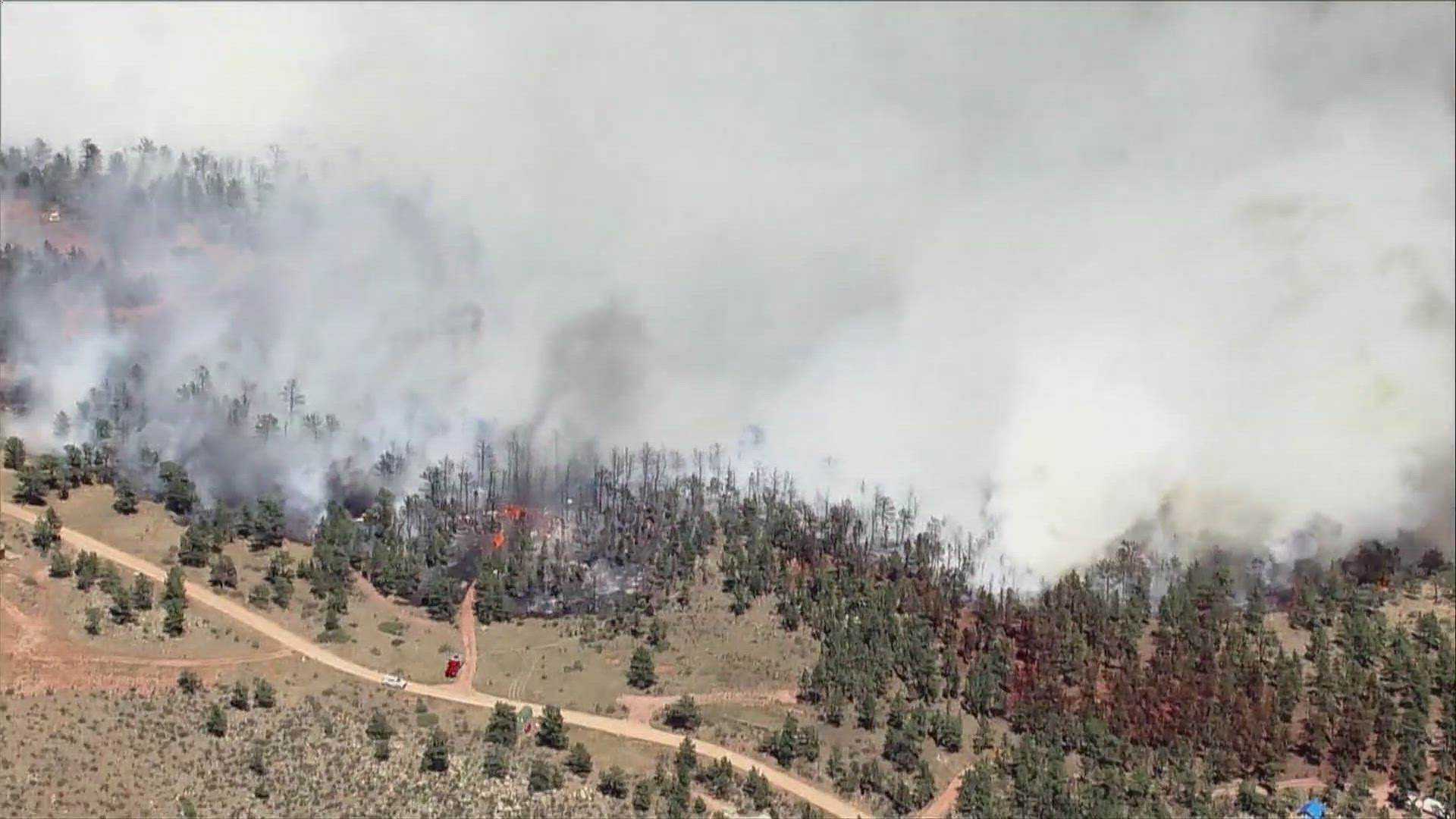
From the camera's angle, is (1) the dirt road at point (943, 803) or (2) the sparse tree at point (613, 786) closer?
(2) the sparse tree at point (613, 786)

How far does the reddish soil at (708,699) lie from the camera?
116312 millimetres

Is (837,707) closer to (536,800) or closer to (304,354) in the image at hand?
(536,800)

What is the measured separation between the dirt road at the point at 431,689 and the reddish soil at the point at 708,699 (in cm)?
173

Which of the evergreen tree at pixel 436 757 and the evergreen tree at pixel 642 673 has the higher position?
the evergreen tree at pixel 642 673

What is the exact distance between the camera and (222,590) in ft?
402

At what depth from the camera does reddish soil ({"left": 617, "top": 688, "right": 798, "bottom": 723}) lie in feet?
382

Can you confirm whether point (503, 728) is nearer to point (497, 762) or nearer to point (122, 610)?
point (497, 762)

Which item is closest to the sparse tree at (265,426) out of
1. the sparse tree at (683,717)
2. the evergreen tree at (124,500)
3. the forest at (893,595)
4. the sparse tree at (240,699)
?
the forest at (893,595)

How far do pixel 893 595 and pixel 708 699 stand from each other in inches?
825

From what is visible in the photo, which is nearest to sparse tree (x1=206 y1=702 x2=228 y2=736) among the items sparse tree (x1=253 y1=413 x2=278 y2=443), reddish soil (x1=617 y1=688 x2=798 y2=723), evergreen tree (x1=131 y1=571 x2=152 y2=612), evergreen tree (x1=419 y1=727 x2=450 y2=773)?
evergreen tree (x1=419 y1=727 x2=450 y2=773)

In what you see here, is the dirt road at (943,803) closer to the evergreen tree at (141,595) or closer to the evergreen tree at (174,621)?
the evergreen tree at (174,621)

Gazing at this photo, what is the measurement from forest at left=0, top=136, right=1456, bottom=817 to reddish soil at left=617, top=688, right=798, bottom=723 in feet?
6.00

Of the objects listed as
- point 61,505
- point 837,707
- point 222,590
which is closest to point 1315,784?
point 837,707

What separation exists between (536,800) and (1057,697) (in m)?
43.0
